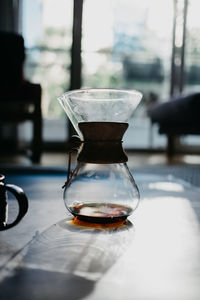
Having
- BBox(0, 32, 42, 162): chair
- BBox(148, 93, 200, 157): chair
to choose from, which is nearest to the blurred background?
BBox(148, 93, 200, 157): chair

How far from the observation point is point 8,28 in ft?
11.9

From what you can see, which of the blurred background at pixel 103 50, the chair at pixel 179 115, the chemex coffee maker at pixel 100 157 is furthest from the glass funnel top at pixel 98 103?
the blurred background at pixel 103 50

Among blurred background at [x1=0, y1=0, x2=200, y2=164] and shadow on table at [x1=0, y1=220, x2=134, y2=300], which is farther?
blurred background at [x1=0, y1=0, x2=200, y2=164]

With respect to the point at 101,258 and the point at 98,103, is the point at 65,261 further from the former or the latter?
the point at 98,103

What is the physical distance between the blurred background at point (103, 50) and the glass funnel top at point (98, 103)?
3.00 meters

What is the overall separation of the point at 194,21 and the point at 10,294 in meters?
3.94

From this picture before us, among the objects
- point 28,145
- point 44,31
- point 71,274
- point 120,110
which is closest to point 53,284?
point 71,274

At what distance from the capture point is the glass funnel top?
26.8 inches

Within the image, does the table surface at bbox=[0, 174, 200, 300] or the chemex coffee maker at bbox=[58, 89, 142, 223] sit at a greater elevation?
the chemex coffee maker at bbox=[58, 89, 142, 223]

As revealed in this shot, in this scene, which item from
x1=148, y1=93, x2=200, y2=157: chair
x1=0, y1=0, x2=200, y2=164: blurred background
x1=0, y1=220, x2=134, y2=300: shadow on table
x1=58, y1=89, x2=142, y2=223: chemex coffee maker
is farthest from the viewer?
x1=0, y1=0, x2=200, y2=164: blurred background

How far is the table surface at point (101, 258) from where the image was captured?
44 centimetres

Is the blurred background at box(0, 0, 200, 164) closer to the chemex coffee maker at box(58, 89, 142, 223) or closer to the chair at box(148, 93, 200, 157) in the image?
the chair at box(148, 93, 200, 157)

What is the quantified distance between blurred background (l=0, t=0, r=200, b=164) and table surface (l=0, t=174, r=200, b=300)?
2.97 meters

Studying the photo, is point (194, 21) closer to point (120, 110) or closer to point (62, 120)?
point (62, 120)
